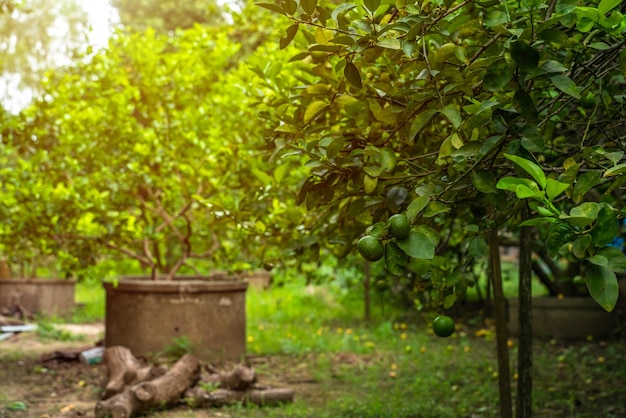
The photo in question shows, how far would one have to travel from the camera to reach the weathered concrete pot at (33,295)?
31.3 ft

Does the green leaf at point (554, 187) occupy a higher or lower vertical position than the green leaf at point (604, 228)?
higher

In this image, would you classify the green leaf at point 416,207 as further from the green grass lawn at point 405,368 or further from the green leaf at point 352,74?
the green grass lawn at point 405,368

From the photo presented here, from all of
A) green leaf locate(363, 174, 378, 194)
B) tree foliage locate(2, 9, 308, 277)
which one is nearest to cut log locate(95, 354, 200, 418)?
tree foliage locate(2, 9, 308, 277)

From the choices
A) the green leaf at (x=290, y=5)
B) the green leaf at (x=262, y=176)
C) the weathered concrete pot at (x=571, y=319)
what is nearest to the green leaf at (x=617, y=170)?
the green leaf at (x=290, y=5)

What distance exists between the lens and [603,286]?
1299 mm

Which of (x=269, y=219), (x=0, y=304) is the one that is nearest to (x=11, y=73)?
(x=0, y=304)

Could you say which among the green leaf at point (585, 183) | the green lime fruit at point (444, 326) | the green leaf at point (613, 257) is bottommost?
the green lime fruit at point (444, 326)

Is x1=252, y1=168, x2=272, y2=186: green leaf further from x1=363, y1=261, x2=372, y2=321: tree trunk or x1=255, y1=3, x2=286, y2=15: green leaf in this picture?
x1=363, y1=261, x2=372, y2=321: tree trunk

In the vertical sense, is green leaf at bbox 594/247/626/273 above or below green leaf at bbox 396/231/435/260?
below

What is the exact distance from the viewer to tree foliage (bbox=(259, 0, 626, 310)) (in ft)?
4.82

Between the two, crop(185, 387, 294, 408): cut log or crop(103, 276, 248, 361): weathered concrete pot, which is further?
crop(103, 276, 248, 361): weathered concrete pot

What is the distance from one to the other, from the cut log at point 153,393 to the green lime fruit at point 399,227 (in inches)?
107

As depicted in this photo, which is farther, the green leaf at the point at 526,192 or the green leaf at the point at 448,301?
the green leaf at the point at 448,301

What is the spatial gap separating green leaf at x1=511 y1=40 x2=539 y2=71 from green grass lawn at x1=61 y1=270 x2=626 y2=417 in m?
2.83
